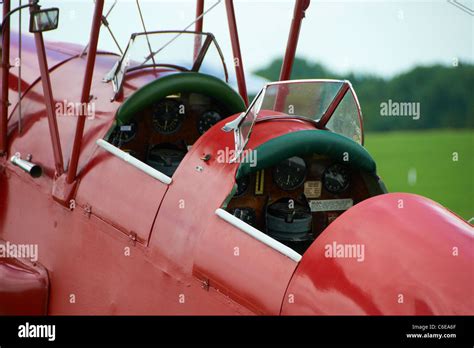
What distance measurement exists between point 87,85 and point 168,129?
2.95 feet

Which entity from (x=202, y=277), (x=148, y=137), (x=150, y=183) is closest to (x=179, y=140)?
(x=148, y=137)

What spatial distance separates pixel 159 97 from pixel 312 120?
1.20 meters

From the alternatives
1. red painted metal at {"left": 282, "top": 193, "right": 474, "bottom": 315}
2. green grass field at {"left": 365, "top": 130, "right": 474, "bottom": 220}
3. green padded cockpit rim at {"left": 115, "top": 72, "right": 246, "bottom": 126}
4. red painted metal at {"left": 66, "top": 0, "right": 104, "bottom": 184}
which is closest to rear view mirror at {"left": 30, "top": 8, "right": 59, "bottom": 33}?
red painted metal at {"left": 66, "top": 0, "right": 104, "bottom": 184}

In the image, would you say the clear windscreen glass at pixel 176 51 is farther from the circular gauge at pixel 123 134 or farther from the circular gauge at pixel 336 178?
the circular gauge at pixel 336 178

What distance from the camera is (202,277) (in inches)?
201

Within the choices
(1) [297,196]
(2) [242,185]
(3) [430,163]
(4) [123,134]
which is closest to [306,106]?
(1) [297,196]

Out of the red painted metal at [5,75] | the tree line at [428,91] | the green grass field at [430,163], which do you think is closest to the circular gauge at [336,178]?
the red painted metal at [5,75]

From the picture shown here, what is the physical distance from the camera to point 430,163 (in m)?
33.9

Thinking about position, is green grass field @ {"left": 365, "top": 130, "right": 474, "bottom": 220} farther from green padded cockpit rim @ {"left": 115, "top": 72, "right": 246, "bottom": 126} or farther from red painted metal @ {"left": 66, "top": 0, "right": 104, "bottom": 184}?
red painted metal @ {"left": 66, "top": 0, "right": 104, "bottom": 184}

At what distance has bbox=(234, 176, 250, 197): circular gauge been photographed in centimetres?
565

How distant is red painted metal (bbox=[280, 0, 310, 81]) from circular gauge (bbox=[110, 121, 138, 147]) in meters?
1.36

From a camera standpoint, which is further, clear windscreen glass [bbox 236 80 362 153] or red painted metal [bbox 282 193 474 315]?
clear windscreen glass [bbox 236 80 362 153]

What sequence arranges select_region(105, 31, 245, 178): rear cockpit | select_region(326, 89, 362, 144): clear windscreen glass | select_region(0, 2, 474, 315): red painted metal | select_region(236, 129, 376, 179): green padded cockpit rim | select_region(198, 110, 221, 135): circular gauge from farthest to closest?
select_region(198, 110, 221, 135): circular gauge, select_region(105, 31, 245, 178): rear cockpit, select_region(326, 89, 362, 144): clear windscreen glass, select_region(236, 129, 376, 179): green padded cockpit rim, select_region(0, 2, 474, 315): red painted metal

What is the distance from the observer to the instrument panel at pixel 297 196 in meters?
5.75
